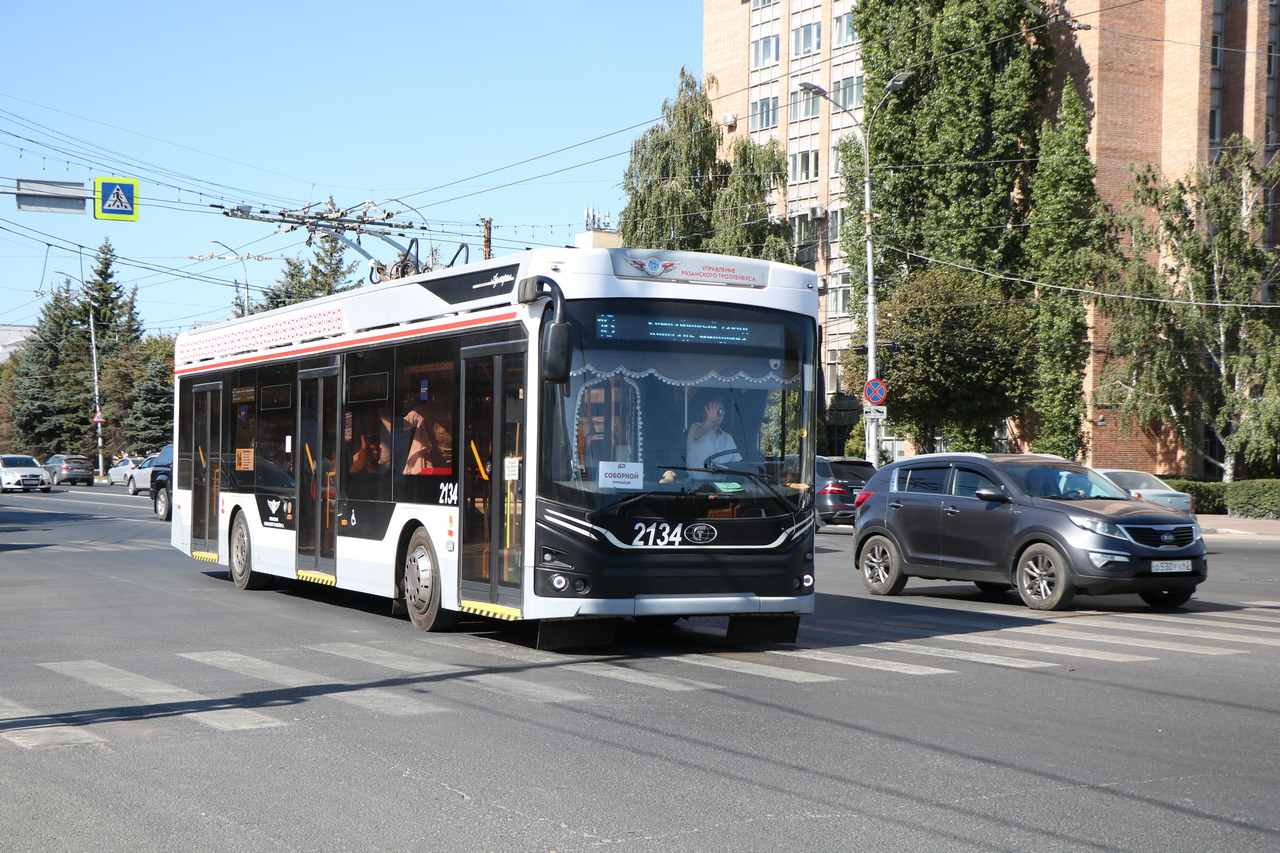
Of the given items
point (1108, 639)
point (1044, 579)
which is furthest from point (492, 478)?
point (1044, 579)

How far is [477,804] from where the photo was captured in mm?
5797

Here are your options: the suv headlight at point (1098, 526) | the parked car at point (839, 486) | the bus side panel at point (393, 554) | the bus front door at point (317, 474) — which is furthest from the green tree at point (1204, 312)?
the bus side panel at point (393, 554)

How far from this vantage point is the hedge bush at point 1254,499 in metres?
38.4

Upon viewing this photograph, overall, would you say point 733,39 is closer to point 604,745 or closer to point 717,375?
point 717,375

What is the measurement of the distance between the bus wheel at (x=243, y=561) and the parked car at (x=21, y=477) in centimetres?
4518

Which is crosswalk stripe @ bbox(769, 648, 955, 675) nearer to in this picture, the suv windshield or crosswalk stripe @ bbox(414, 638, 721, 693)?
crosswalk stripe @ bbox(414, 638, 721, 693)

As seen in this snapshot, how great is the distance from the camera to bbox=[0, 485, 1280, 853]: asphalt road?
17.8 feet

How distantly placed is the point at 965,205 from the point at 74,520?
31.6 metres

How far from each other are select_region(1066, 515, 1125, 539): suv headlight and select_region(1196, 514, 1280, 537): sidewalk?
828 inches

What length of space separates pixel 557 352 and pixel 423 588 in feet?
10.7

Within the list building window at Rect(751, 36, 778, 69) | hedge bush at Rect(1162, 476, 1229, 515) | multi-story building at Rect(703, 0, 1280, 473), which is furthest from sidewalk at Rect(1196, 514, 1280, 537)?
building window at Rect(751, 36, 778, 69)

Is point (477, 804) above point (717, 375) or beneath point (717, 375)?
beneath

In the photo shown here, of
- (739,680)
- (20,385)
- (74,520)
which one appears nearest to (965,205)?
(74,520)

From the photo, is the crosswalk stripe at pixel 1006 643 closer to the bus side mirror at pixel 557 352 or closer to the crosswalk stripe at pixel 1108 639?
the crosswalk stripe at pixel 1108 639
